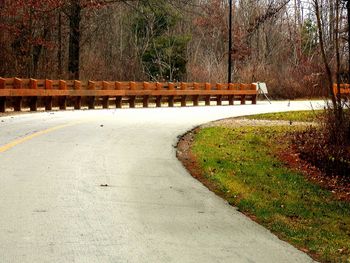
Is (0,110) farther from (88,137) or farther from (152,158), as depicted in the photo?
(152,158)

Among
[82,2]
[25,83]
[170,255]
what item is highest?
[82,2]

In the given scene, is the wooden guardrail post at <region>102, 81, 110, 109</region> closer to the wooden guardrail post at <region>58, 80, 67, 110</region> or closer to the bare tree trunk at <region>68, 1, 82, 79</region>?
the wooden guardrail post at <region>58, 80, 67, 110</region>

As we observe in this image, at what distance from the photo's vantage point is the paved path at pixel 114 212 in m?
5.30

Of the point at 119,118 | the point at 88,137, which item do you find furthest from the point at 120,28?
the point at 88,137

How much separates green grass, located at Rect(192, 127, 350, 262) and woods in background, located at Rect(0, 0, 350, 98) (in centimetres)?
338

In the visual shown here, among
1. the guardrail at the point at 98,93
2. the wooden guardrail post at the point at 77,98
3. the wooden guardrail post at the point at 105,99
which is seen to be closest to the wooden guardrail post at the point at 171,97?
the guardrail at the point at 98,93

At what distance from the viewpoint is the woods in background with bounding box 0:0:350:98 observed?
2638 cm

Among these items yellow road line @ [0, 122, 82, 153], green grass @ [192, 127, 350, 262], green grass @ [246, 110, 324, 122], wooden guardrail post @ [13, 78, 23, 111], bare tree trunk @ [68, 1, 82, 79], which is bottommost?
green grass @ [192, 127, 350, 262]

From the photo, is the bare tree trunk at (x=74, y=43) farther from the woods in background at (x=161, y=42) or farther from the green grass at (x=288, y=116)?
the green grass at (x=288, y=116)

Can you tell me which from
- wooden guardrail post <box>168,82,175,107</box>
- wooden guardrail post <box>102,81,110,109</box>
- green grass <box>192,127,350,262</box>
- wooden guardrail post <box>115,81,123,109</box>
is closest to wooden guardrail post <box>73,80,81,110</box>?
wooden guardrail post <box>102,81,110,109</box>

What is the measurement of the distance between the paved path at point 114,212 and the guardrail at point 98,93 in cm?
1177

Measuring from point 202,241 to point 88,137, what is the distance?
8104 millimetres

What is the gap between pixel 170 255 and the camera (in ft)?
17.1

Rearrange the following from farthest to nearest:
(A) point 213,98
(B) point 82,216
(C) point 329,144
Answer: (A) point 213,98 → (C) point 329,144 → (B) point 82,216
